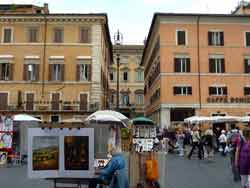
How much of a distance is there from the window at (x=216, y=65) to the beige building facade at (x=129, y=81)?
35.7 metres

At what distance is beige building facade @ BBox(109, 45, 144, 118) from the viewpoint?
7212cm

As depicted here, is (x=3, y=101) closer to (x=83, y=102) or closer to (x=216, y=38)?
(x=83, y=102)

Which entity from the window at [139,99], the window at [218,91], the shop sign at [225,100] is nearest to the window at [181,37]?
the window at [218,91]

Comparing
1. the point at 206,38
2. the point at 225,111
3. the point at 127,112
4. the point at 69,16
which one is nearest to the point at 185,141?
the point at 225,111

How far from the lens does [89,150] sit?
7078 mm

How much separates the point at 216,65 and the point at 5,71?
20.0 m

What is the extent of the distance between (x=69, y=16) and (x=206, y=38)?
43.7ft

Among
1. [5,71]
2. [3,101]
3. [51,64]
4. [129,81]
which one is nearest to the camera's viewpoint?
[3,101]

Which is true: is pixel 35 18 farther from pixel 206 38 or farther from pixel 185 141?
pixel 185 141

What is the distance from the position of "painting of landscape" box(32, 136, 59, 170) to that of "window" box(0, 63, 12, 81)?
29.6 m

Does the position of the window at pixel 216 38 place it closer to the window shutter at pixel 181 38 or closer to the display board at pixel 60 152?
the window shutter at pixel 181 38

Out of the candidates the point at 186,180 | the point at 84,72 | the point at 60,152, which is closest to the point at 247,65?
the point at 84,72

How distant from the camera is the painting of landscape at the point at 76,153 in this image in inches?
279

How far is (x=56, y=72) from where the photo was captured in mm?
35656
